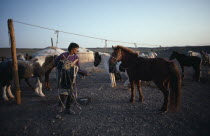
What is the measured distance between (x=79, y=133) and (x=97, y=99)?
7.89ft

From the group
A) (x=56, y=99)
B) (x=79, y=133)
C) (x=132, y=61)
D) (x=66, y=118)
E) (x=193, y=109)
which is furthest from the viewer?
(x=56, y=99)

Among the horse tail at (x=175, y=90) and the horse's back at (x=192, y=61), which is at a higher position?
the horse's back at (x=192, y=61)

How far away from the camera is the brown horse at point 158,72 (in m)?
3.93

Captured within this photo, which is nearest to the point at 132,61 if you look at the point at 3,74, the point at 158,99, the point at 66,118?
the point at 158,99

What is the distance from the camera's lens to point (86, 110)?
14.3ft

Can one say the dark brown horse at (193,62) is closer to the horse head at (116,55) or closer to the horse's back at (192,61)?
the horse's back at (192,61)

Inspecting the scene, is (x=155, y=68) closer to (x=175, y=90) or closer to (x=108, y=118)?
(x=175, y=90)

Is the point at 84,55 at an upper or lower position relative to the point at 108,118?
upper

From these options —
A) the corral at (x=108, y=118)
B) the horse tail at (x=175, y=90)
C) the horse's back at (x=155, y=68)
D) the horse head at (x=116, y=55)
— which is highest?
the horse head at (x=116, y=55)

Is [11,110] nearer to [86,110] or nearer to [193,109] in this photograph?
[86,110]

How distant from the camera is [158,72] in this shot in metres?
4.12

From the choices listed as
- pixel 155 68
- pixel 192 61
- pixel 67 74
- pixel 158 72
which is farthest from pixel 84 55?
pixel 158 72

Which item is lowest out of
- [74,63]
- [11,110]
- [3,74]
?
[11,110]

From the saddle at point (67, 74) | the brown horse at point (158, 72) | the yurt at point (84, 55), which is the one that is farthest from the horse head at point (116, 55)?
the yurt at point (84, 55)
